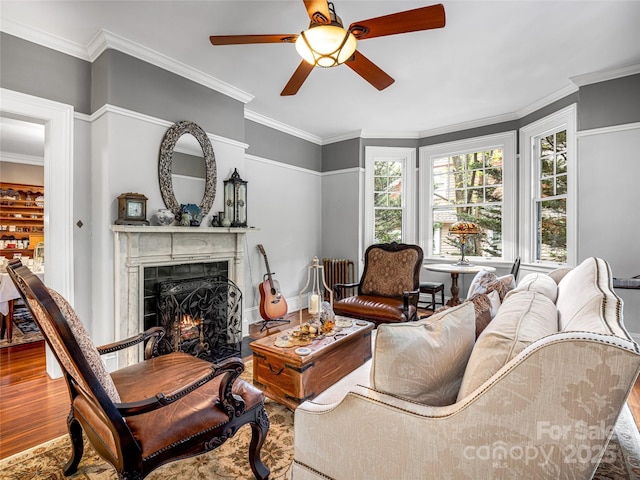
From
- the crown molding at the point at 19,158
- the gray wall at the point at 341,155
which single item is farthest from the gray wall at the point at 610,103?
the crown molding at the point at 19,158

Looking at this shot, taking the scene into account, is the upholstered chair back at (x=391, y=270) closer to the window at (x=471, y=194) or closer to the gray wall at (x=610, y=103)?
the window at (x=471, y=194)

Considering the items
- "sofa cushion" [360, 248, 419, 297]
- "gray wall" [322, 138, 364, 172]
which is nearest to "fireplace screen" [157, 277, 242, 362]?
"sofa cushion" [360, 248, 419, 297]

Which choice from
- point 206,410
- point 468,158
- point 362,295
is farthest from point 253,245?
point 468,158

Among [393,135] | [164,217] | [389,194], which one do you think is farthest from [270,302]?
[393,135]

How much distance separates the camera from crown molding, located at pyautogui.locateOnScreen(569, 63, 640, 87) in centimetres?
321

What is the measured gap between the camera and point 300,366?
2025mm

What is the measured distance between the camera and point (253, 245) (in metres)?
4.43

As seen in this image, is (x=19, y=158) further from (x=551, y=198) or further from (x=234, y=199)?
(x=551, y=198)

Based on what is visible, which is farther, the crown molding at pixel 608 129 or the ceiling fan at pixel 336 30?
the crown molding at pixel 608 129

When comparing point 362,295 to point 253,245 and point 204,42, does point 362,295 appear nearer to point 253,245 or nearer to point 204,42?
point 253,245

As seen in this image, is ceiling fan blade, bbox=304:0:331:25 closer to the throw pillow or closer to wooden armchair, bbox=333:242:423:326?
the throw pillow

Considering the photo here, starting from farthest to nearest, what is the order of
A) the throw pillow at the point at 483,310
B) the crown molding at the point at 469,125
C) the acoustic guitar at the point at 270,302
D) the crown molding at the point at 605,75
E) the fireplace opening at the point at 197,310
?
the crown molding at the point at 469,125
the acoustic guitar at the point at 270,302
the crown molding at the point at 605,75
the fireplace opening at the point at 197,310
the throw pillow at the point at 483,310

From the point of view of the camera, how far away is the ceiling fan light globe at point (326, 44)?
5.95 feet

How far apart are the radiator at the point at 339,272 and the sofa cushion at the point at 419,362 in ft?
13.2
